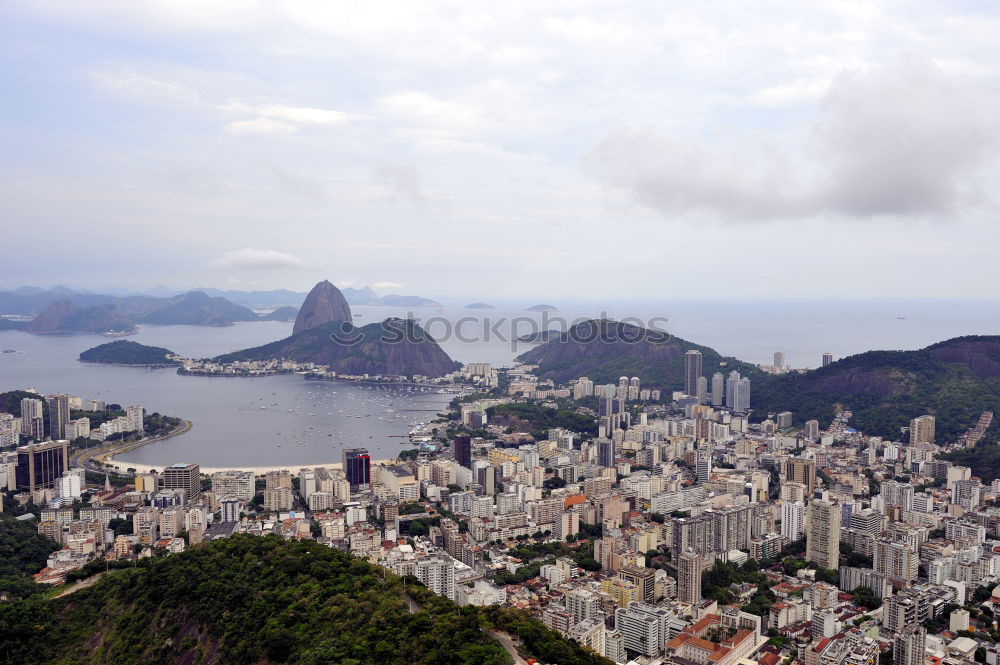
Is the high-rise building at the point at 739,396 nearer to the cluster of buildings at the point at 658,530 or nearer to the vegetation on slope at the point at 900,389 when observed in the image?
the vegetation on slope at the point at 900,389

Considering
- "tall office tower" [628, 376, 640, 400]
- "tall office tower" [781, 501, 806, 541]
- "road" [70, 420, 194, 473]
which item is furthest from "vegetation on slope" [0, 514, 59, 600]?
"tall office tower" [628, 376, 640, 400]

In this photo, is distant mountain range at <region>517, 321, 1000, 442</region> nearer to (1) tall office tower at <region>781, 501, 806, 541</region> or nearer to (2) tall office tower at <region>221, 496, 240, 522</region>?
(1) tall office tower at <region>781, 501, 806, 541</region>

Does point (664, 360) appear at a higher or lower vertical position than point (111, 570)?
higher

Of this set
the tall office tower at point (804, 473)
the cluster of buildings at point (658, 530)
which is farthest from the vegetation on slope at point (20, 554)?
the tall office tower at point (804, 473)

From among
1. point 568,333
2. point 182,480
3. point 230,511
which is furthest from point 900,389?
point 182,480

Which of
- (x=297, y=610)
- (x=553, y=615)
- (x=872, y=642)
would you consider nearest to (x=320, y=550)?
(x=297, y=610)

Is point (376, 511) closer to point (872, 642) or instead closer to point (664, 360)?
point (872, 642)
